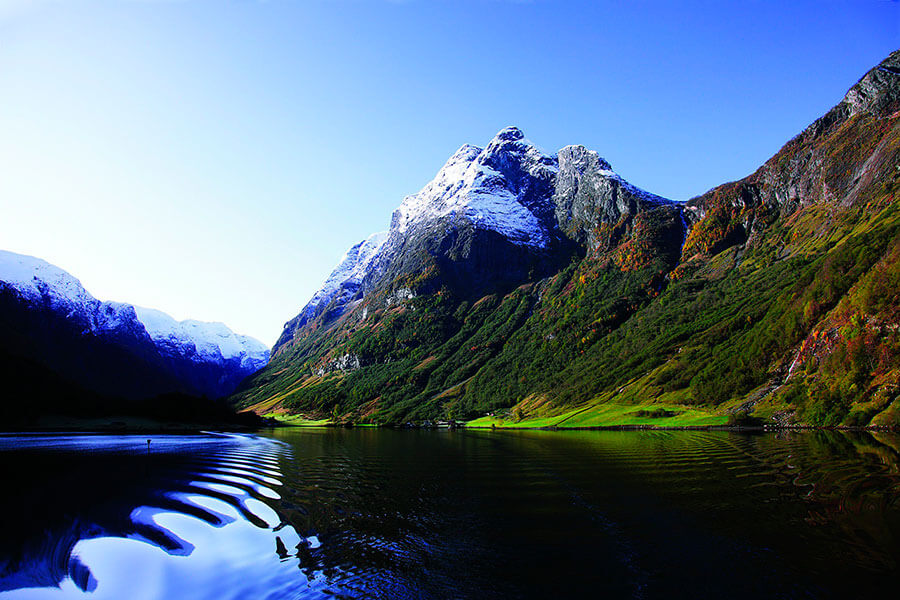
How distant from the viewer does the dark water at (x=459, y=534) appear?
15.8 metres

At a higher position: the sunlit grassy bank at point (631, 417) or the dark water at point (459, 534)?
the dark water at point (459, 534)

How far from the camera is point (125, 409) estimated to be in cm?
16688

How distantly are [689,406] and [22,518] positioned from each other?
17339cm

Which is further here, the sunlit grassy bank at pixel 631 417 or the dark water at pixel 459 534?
the sunlit grassy bank at pixel 631 417

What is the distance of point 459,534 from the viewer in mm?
22797

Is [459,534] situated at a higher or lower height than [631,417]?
higher

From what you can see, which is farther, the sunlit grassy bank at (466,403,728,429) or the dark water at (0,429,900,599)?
the sunlit grassy bank at (466,403,728,429)

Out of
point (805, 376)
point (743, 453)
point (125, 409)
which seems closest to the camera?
point (743, 453)

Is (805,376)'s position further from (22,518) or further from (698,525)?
(22,518)

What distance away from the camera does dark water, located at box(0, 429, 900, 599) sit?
51.8 ft

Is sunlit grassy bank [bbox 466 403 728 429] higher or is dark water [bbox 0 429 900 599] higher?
dark water [bbox 0 429 900 599]

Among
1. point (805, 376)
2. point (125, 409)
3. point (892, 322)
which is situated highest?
point (892, 322)

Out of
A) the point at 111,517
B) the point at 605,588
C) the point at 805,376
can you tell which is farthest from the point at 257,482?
the point at 805,376

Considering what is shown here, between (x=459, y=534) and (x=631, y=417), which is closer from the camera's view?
(x=459, y=534)
